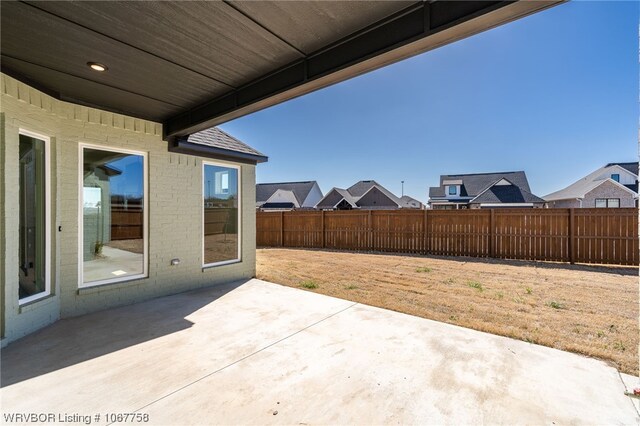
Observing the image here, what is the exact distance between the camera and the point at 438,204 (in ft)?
92.0

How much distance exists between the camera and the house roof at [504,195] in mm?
23688

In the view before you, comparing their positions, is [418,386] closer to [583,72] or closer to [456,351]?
[456,351]

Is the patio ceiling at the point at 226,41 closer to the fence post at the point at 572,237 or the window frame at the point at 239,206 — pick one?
the window frame at the point at 239,206

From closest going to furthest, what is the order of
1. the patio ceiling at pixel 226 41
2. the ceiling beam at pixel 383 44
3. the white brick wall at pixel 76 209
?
the ceiling beam at pixel 383 44, the patio ceiling at pixel 226 41, the white brick wall at pixel 76 209

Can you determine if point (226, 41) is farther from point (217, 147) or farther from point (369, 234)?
point (369, 234)

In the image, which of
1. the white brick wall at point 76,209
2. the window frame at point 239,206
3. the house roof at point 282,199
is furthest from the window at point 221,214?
the house roof at point 282,199

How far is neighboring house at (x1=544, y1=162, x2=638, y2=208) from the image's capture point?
69.6ft

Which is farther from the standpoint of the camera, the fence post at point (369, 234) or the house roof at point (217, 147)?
the fence post at point (369, 234)

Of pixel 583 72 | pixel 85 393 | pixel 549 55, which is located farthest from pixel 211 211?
pixel 583 72

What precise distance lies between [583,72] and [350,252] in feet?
34.1

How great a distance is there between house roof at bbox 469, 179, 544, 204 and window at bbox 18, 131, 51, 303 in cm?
2801

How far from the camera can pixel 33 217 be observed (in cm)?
348

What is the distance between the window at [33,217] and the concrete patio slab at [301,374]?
24.6 inches

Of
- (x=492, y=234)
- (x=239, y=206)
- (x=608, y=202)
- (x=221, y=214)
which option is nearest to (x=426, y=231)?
(x=492, y=234)
